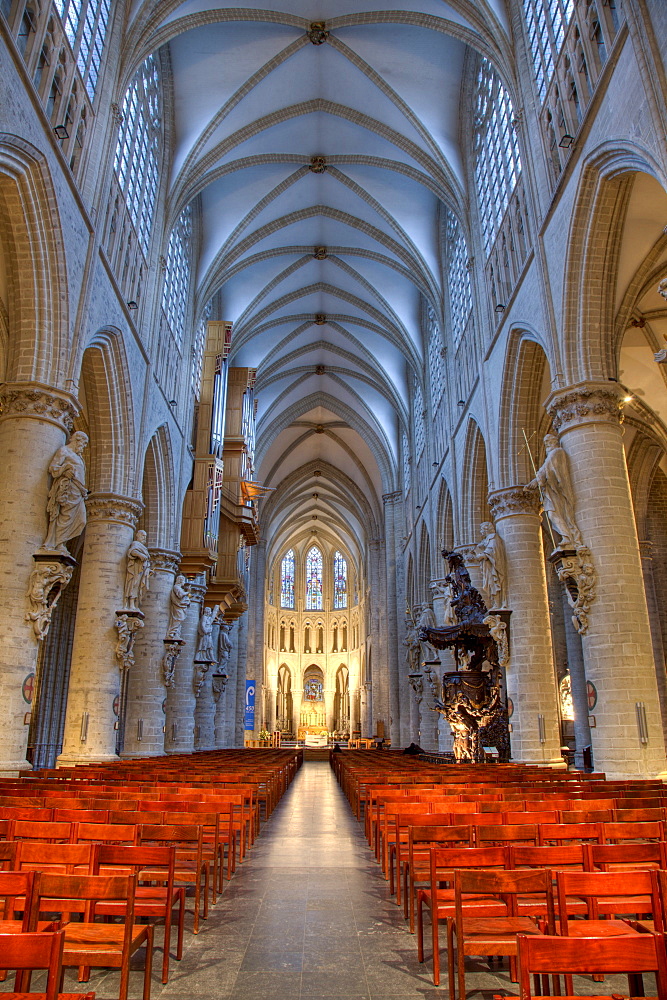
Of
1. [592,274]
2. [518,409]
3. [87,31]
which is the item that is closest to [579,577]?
[592,274]

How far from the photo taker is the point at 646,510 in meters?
22.9

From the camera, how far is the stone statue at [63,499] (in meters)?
11.3

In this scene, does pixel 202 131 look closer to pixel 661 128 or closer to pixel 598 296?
pixel 598 296

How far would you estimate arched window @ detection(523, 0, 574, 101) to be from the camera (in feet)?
42.2

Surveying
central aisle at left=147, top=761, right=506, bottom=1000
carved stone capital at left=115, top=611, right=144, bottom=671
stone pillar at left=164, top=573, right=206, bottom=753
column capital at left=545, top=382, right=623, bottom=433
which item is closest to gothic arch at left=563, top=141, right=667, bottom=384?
column capital at left=545, top=382, right=623, bottom=433

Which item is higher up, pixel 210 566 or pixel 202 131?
pixel 202 131

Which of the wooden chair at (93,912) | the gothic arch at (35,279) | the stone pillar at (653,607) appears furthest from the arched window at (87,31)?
the stone pillar at (653,607)

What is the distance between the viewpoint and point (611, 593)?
35.1 ft

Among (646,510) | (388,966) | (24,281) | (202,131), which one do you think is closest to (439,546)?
(646,510)

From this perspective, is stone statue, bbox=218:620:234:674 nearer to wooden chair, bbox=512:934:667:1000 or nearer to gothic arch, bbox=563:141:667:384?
gothic arch, bbox=563:141:667:384

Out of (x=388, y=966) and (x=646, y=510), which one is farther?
Answer: (x=646, y=510)

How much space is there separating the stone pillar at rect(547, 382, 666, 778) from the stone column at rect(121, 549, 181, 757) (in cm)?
1182

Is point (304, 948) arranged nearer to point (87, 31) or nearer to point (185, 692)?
point (87, 31)

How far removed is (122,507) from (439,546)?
12516mm
